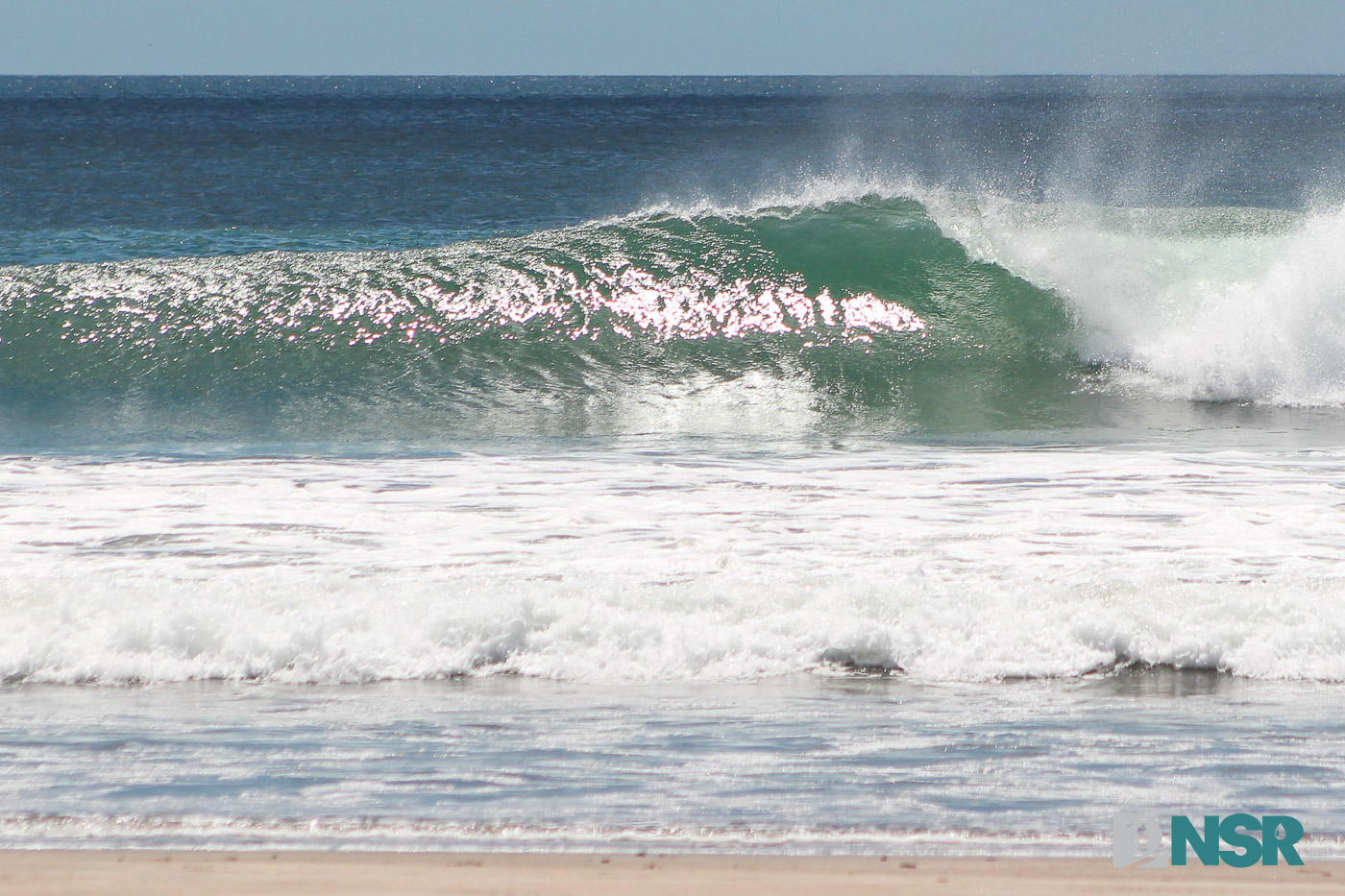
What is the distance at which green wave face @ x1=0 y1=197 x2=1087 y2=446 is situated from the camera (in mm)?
8547

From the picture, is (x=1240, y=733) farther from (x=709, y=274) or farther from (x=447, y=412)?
(x=709, y=274)

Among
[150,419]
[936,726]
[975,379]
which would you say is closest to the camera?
[936,726]

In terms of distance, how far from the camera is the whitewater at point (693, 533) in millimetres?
2941

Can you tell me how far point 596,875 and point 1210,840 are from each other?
1.37 meters

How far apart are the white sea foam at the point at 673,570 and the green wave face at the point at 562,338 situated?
2035 millimetres

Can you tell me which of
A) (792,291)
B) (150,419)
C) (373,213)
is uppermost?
(373,213)

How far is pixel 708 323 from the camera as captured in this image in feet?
35.0

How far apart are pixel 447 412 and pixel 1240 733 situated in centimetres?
638

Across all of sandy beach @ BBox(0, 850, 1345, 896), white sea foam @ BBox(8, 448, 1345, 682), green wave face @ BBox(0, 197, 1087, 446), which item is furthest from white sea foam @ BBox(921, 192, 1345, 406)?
sandy beach @ BBox(0, 850, 1345, 896)

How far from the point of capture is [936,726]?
10.9ft

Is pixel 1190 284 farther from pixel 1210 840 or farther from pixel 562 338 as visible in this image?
pixel 1210 840

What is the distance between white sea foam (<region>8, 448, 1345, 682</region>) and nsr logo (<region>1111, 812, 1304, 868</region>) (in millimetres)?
1120

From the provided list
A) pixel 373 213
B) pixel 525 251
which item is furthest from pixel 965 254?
pixel 373 213

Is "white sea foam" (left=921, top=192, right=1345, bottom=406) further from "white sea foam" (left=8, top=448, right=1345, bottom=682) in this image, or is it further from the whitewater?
"white sea foam" (left=8, top=448, right=1345, bottom=682)
